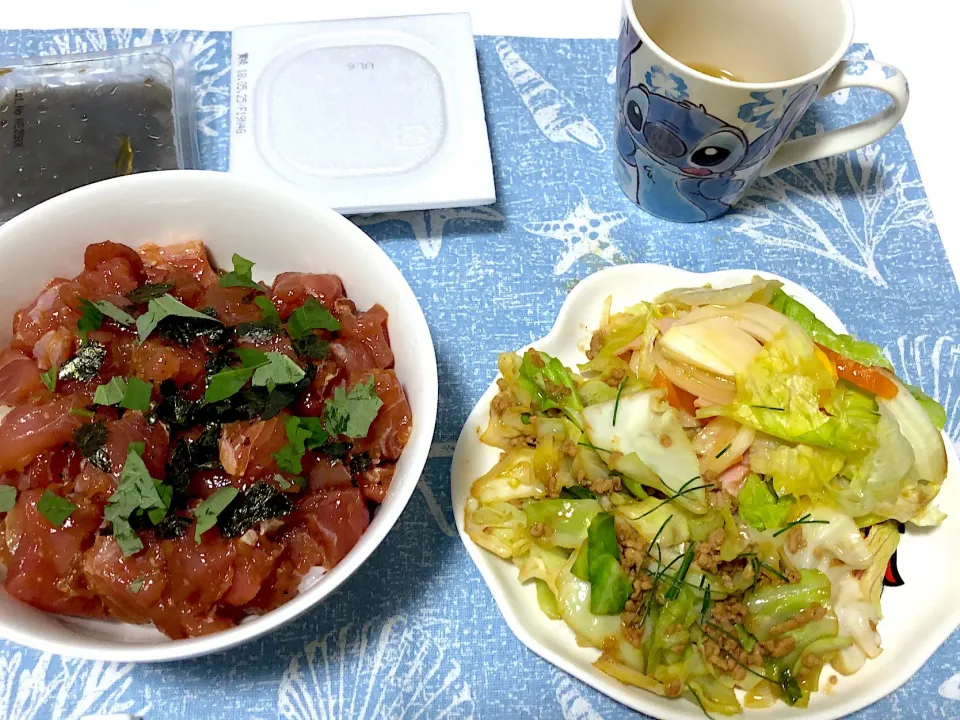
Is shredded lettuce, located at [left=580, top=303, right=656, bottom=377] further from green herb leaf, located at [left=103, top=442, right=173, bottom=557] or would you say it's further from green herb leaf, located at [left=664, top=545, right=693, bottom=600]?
green herb leaf, located at [left=103, top=442, right=173, bottom=557]

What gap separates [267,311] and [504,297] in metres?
0.64

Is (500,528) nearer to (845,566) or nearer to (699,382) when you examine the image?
(699,382)

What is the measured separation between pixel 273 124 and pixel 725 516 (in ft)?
4.32

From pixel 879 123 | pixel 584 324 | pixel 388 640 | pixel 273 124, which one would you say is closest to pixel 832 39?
pixel 879 123

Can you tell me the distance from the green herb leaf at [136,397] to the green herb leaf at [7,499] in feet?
0.62

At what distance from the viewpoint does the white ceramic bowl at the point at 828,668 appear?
1.23 m

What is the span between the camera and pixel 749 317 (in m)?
1.41

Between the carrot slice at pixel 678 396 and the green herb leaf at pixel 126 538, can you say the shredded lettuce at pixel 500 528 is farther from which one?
the green herb leaf at pixel 126 538

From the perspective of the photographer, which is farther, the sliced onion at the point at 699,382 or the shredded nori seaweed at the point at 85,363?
the sliced onion at the point at 699,382

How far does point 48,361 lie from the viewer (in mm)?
1057

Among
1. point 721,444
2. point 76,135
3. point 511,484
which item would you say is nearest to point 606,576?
point 511,484

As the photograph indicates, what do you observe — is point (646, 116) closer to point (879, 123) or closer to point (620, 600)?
point (879, 123)

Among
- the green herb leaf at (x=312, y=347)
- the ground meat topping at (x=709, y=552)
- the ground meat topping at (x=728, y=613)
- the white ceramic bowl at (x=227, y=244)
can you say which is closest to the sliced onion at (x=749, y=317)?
the ground meat topping at (x=709, y=552)

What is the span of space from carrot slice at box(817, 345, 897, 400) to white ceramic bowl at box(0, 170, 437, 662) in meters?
0.81
